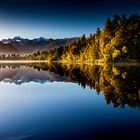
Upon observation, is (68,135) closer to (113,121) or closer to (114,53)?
(113,121)

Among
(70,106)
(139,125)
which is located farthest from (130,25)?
(139,125)

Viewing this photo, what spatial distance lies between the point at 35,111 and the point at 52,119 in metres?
3.18

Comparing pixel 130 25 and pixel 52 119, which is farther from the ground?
pixel 130 25

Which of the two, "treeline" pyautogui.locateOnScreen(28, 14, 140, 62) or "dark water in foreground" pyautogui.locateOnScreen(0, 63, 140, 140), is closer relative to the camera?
"dark water in foreground" pyautogui.locateOnScreen(0, 63, 140, 140)

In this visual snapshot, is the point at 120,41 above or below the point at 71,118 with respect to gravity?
above

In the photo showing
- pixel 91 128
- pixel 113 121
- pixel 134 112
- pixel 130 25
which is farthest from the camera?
pixel 130 25

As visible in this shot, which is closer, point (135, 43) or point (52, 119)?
point (52, 119)

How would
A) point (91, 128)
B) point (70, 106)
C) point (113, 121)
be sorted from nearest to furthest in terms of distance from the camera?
point (91, 128)
point (113, 121)
point (70, 106)

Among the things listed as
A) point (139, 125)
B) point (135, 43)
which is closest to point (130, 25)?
point (135, 43)

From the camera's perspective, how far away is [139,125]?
57.8 feet

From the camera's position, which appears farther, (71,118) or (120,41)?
(120,41)

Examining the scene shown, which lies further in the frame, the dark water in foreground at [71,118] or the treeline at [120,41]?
the treeline at [120,41]

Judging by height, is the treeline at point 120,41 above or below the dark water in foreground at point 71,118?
above

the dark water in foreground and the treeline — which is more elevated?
the treeline
